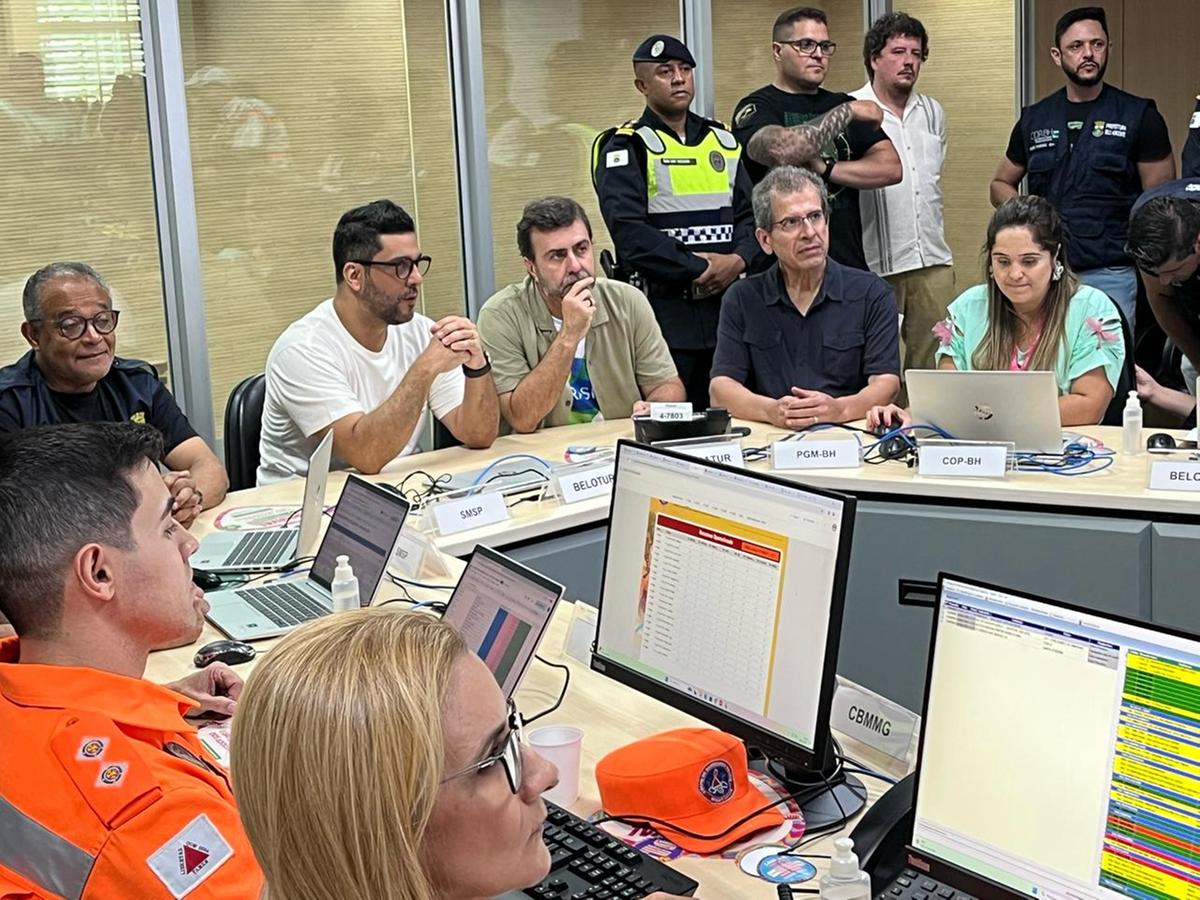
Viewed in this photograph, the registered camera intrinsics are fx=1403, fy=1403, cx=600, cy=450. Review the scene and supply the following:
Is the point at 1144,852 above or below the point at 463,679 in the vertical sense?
below

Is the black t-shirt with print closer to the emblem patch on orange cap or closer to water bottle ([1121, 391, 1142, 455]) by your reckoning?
water bottle ([1121, 391, 1142, 455])

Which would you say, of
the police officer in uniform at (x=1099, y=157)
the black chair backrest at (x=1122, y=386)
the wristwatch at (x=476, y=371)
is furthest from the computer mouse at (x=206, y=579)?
the police officer in uniform at (x=1099, y=157)

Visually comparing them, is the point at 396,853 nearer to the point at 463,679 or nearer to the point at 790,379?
the point at 463,679

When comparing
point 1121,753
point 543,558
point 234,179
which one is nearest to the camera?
point 1121,753

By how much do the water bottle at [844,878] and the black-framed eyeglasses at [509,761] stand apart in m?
0.34

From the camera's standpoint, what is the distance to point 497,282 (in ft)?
17.4

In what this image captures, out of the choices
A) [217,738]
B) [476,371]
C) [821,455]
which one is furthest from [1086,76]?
[217,738]

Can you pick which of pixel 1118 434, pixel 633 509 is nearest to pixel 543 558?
pixel 633 509

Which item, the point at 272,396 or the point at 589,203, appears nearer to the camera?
the point at 272,396

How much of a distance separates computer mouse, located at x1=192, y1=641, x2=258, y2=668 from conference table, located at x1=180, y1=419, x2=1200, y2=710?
0.64 meters

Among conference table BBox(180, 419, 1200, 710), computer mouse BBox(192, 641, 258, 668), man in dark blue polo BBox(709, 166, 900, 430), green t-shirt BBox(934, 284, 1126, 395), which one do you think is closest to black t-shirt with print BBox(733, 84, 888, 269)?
man in dark blue polo BBox(709, 166, 900, 430)

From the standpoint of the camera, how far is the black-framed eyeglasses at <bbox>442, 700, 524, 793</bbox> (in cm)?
121

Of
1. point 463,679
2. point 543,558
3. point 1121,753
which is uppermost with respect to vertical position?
point 463,679

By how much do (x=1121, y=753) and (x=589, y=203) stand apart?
4516mm
